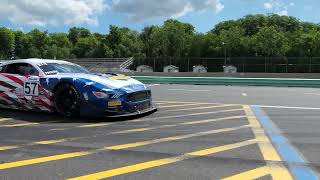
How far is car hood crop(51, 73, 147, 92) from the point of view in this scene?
34.7 ft

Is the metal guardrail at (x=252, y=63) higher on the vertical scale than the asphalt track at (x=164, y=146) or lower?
higher

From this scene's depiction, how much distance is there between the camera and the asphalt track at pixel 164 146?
6105 millimetres

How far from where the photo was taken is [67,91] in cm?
1084

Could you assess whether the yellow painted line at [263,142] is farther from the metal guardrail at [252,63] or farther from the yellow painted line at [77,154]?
the metal guardrail at [252,63]

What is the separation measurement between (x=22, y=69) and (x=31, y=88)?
713mm

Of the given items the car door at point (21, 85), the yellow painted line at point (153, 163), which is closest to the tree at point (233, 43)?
the car door at point (21, 85)

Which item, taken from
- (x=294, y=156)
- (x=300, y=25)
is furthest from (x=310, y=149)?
(x=300, y=25)

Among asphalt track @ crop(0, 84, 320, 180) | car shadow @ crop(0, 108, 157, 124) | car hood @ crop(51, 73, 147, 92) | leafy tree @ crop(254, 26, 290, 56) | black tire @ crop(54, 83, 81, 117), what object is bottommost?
asphalt track @ crop(0, 84, 320, 180)

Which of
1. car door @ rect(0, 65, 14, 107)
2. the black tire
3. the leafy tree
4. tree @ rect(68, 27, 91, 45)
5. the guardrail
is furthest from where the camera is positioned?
tree @ rect(68, 27, 91, 45)

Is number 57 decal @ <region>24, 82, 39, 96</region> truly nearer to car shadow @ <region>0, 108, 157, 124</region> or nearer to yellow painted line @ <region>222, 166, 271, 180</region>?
car shadow @ <region>0, 108, 157, 124</region>

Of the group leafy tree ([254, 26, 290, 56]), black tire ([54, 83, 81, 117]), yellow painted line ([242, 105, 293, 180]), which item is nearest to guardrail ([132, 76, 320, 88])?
yellow painted line ([242, 105, 293, 180])

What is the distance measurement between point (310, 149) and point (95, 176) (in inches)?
123

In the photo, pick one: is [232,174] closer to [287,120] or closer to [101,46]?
[287,120]

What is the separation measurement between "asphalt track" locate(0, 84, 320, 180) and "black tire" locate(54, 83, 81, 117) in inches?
8.5
